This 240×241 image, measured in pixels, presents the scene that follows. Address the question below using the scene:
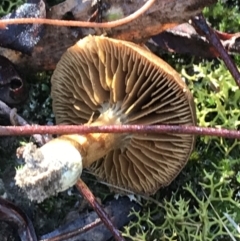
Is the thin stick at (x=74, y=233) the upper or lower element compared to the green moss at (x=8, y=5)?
lower

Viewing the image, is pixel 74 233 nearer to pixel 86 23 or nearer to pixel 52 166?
pixel 52 166

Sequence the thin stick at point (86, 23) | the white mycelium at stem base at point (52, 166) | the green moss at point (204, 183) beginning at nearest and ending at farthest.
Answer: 1. the white mycelium at stem base at point (52, 166)
2. the thin stick at point (86, 23)
3. the green moss at point (204, 183)

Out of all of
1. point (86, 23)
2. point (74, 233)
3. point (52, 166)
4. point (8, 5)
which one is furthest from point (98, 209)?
point (8, 5)

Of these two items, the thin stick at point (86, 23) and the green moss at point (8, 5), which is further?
the green moss at point (8, 5)

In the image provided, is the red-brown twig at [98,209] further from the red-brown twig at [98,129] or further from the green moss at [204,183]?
the red-brown twig at [98,129]

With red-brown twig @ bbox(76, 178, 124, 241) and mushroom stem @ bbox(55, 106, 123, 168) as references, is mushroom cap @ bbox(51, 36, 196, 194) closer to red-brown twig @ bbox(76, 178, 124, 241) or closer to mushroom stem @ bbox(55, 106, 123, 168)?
mushroom stem @ bbox(55, 106, 123, 168)

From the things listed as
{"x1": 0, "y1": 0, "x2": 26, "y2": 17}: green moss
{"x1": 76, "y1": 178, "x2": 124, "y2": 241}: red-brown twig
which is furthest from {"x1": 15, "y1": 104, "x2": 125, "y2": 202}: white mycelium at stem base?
{"x1": 0, "y1": 0, "x2": 26, "y2": 17}: green moss

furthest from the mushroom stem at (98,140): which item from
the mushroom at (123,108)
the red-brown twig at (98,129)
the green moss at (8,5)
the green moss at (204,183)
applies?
the green moss at (8,5)
